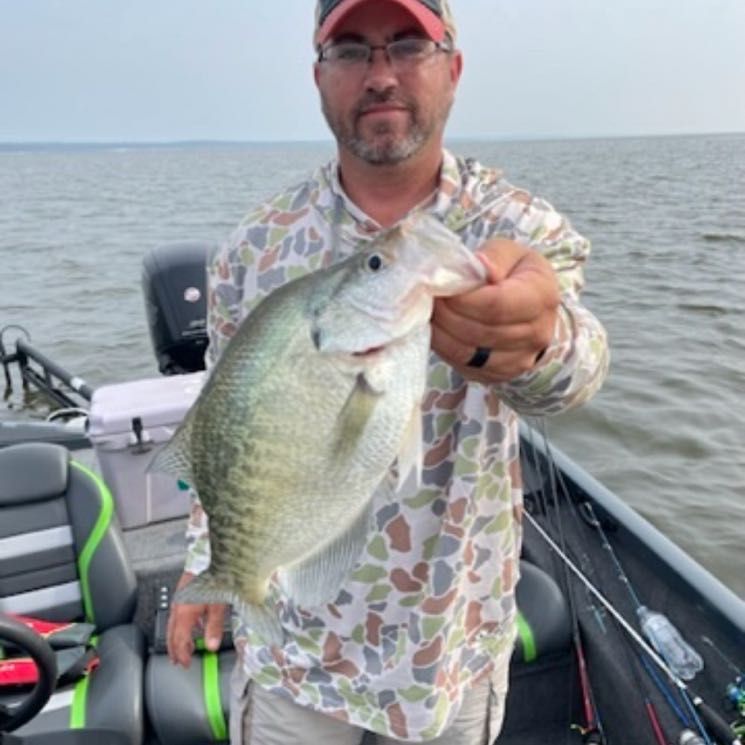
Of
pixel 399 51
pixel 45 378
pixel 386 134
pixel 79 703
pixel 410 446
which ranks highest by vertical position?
pixel 399 51

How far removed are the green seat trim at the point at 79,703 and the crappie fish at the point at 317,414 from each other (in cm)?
173

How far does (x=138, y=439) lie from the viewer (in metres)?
3.97

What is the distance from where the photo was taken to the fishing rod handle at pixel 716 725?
2.44 m

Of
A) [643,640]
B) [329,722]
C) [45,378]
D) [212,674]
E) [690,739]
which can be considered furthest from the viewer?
[45,378]

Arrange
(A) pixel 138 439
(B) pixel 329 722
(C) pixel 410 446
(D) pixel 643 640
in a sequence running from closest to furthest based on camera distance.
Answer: (C) pixel 410 446, (B) pixel 329 722, (D) pixel 643 640, (A) pixel 138 439

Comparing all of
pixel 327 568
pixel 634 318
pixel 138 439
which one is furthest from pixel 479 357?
pixel 634 318

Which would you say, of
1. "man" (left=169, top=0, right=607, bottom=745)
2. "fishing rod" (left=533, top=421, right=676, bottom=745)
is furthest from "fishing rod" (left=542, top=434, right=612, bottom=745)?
"man" (left=169, top=0, right=607, bottom=745)

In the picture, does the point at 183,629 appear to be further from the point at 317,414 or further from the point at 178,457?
the point at 317,414

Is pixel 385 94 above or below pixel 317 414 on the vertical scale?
above

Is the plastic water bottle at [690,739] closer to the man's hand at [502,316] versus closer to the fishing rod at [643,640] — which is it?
the fishing rod at [643,640]

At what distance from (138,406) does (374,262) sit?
3.12m

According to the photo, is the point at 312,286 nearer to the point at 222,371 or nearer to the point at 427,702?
the point at 222,371

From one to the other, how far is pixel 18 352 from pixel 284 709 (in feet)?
26.4

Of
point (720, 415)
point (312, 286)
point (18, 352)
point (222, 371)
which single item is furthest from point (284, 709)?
point (18, 352)
